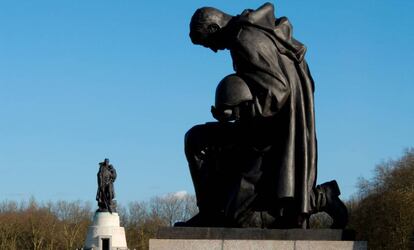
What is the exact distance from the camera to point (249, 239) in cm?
748

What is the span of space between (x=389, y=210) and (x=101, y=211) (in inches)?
623

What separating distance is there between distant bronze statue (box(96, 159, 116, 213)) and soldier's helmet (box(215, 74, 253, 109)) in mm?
35441

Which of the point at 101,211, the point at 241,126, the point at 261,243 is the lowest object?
the point at 261,243

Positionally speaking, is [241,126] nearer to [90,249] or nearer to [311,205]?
[311,205]

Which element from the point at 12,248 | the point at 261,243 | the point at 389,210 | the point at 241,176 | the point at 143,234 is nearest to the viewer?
the point at 261,243

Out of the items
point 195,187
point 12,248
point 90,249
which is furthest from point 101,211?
point 195,187

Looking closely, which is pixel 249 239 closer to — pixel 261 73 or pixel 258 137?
pixel 258 137

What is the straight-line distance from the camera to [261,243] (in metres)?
7.40

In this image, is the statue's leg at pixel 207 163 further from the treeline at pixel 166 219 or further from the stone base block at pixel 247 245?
the treeline at pixel 166 219

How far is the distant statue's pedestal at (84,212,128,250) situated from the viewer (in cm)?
4094

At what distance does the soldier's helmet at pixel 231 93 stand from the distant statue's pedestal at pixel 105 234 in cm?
3386

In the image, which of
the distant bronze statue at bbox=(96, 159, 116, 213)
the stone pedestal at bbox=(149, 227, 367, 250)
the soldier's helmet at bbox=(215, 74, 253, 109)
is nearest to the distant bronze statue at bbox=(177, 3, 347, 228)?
the soldier's helmet at bbox=(215, 74, 253, 109)

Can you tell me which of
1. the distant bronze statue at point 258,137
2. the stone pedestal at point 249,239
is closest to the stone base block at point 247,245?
the stone pedestal at point 249,239

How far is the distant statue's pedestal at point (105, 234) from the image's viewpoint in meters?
40.9
